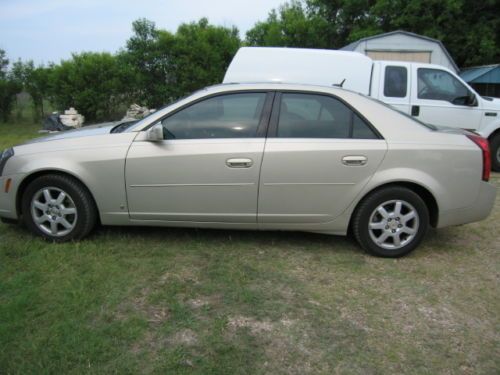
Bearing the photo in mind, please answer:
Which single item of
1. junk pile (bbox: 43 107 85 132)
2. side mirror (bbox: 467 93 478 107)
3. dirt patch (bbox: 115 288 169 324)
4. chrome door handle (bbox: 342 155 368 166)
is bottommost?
dirt patch (bbox: 115 288 169 324)

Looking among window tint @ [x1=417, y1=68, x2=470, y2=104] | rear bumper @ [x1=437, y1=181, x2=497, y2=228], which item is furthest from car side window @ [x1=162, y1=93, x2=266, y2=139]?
window tint @ [x1=417, y1=68, x2=470, y2=104]

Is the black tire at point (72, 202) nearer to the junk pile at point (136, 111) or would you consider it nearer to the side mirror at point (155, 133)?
the side mirror at point (155, 133)

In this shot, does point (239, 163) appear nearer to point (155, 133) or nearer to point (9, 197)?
point (155, 133)

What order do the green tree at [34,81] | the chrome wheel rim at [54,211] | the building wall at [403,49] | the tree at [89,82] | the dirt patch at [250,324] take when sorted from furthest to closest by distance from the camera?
the green tree at [34,81]
the tree at [89,82]
the building wall at [403,49]
the chrome wheel rim at [54,211]
the dirt patch at [250,324]

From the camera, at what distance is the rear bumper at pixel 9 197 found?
13.3 feet

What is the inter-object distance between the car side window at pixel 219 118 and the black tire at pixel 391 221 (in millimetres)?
1204

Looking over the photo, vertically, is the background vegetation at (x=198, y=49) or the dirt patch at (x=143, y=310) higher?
the background vegetation at (x=198, y=49)

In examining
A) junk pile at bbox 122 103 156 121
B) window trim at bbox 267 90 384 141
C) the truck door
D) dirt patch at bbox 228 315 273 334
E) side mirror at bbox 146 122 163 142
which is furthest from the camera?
junk pile at bbox 122 103 156 121

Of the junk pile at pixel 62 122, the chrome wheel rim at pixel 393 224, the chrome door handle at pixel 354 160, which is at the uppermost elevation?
the chrome door handle at pixel 354 160

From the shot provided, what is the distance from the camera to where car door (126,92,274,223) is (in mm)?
3842

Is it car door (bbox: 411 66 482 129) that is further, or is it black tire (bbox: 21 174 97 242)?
car door (bbox: 411 66 482 129)

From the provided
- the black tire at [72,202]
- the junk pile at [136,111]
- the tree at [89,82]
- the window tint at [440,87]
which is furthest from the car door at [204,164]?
the tree at [89,82]

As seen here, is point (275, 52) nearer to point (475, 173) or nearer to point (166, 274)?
point (475, 173)

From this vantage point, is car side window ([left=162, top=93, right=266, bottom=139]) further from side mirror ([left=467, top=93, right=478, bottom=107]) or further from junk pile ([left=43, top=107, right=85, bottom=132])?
junk pile ([left=43, top=107, right=85, bottom=132])
